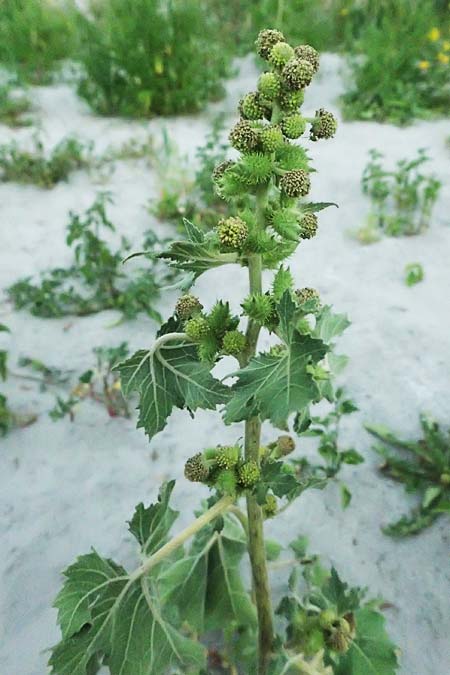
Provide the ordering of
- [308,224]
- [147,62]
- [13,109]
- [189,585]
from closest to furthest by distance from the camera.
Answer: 1. [308,224]
2. [189,585]
3. [147,62]
4. [13,109]

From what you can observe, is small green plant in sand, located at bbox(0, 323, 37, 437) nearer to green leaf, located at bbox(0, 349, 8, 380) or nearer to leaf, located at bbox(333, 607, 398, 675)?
green leaf, located at bbox(0, 349, 8, 380)

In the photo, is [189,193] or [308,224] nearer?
[308,224]

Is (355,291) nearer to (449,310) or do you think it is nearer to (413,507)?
(449,310)

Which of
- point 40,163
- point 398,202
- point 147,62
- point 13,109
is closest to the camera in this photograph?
point 398,202

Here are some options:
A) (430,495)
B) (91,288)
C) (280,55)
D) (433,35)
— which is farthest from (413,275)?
(433,35)

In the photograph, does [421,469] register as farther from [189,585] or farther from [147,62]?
[147,62]

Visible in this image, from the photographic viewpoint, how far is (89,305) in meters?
3.08

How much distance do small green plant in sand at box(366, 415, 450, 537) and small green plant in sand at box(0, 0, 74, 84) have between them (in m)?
4.64

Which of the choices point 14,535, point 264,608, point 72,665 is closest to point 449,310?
point 264,608

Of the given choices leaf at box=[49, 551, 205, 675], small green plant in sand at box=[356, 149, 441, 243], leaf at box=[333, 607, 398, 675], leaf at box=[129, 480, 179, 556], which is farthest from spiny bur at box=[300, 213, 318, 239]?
small green plant in sand at box=[356, 149, 441, 243]

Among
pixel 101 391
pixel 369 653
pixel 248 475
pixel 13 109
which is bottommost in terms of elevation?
pixel 369 653

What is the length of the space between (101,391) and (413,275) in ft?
5.43

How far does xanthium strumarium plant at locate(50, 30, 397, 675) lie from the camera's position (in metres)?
0.98

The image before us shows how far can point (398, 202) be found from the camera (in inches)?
146
